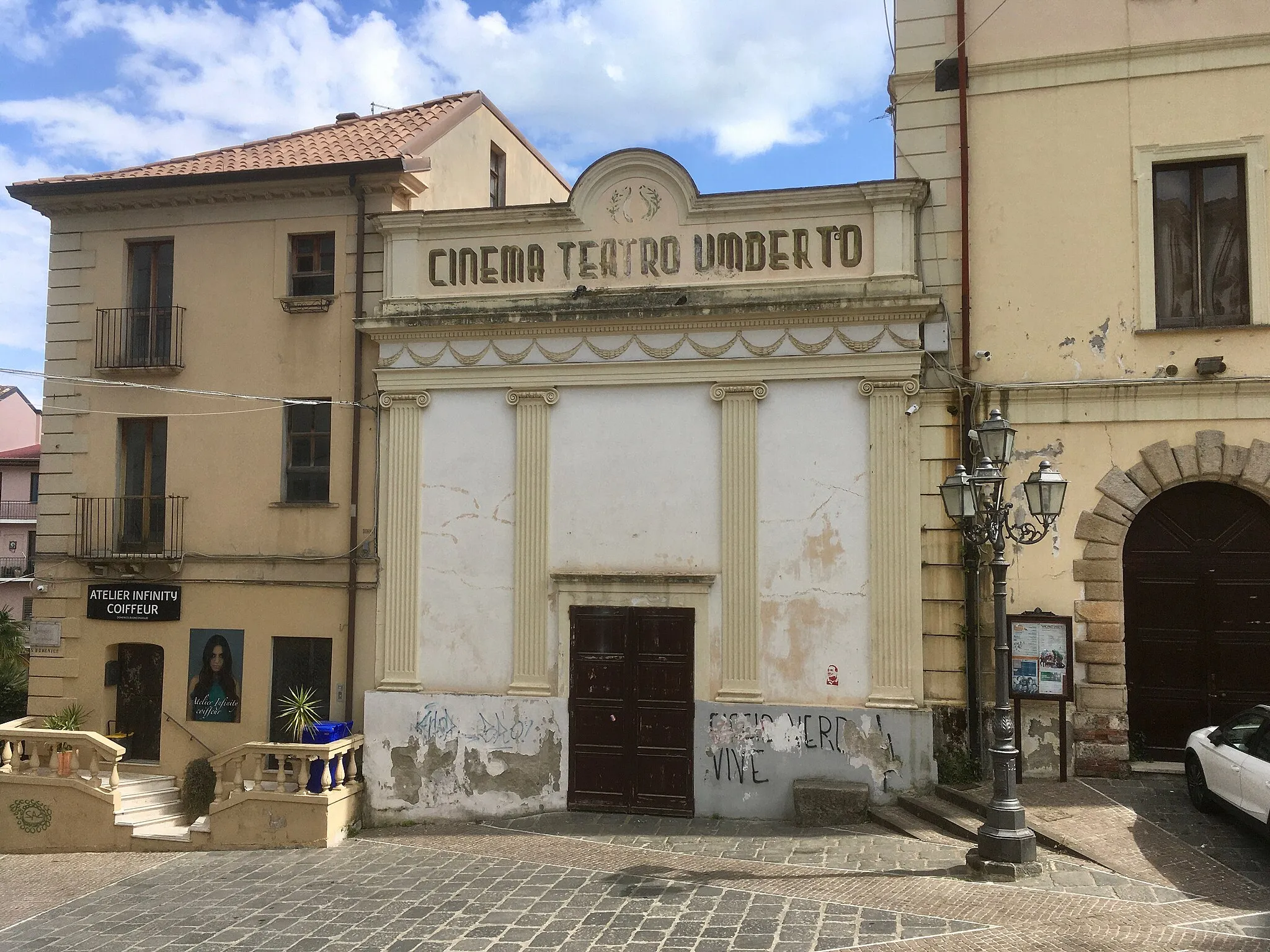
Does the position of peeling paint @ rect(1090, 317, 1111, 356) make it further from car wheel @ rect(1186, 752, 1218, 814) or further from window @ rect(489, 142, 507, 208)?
window @ rect(489, 142, 507, 208)

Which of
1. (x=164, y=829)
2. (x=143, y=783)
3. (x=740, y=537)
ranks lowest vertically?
(x=164, y=829)

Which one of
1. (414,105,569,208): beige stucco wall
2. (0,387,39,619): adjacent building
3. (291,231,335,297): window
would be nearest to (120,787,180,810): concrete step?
(291,231,335,297): window

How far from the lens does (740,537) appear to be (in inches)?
504

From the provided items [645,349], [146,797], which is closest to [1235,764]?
[645,349]

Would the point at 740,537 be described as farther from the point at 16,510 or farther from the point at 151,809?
the point at 16,510

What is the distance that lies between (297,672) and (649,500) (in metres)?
5.83

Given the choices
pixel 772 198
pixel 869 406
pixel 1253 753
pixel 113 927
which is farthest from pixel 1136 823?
pixel 113 927

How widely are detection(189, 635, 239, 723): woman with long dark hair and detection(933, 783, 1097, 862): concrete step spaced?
9877mm

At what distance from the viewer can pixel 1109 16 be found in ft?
40.9

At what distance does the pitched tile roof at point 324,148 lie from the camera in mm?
14703

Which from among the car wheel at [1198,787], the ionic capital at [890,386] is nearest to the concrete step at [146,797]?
the ionic capital at [890,386]

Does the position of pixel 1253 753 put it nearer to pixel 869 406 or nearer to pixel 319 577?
pixel 869 406

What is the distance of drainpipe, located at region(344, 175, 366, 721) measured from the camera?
14047 mm

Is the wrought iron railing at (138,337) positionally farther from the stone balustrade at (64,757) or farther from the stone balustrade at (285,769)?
the stone balustrade at (285,769)
